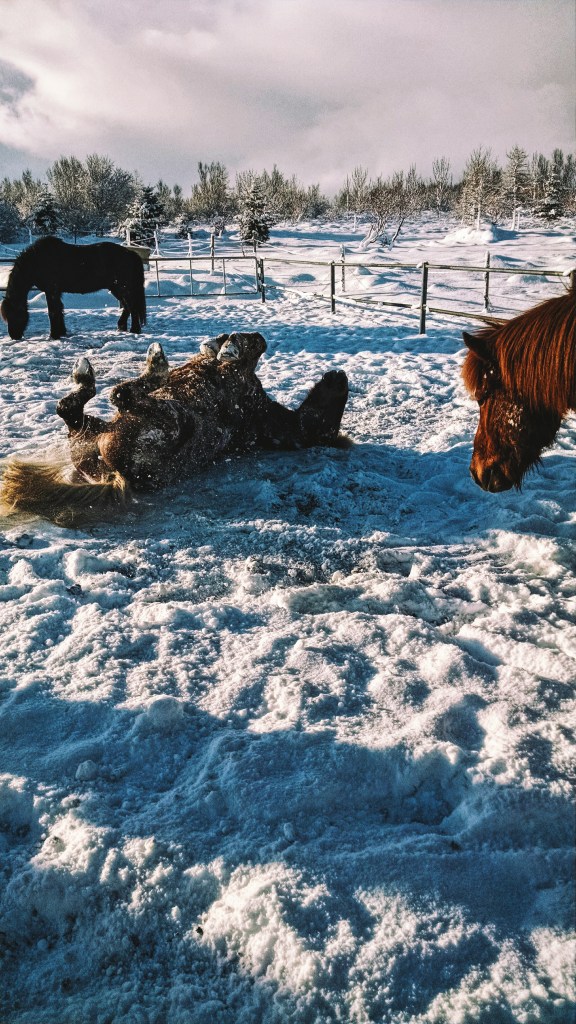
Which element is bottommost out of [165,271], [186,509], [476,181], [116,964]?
[116,964]

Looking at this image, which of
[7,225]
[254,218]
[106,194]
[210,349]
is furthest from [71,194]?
[210,349]

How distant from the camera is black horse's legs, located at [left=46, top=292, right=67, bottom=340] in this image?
29.2ft

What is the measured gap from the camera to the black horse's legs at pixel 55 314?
8.91m

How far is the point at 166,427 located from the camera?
362 centimetres

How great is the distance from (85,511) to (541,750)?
287 cm

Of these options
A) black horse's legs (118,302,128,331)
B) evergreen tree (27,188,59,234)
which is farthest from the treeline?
black horse's legs (118,302,128,331)

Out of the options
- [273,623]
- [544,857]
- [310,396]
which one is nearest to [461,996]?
[544,857]

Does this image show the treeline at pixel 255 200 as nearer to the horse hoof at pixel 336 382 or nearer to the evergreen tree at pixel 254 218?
the evergreen tree at pixel 254 218

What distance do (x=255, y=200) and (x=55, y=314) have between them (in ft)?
83.3

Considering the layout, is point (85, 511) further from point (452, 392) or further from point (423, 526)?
point (452, 392)

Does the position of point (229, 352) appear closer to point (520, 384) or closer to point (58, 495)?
point (58, 495)

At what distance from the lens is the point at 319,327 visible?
10.5 meters

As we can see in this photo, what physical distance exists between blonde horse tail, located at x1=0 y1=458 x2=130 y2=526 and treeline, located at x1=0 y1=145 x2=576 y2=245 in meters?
27.2

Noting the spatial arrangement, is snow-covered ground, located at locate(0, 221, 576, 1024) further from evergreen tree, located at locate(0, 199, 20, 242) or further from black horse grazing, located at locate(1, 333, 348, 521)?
evergreen tree, located at locate(0, 199, 20, 242)
